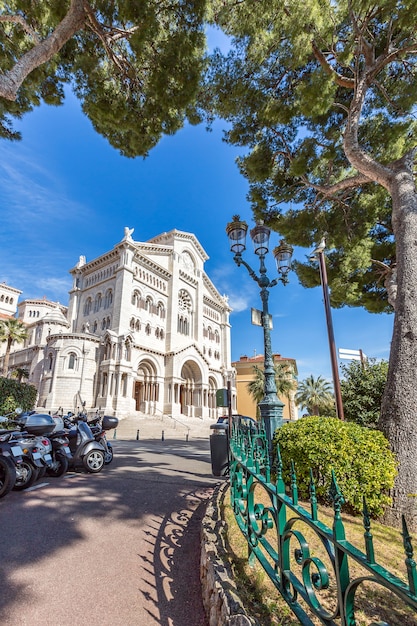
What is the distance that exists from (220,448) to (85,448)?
319cm

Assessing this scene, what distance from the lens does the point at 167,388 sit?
31594 millimetres

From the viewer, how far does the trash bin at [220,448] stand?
7.38 meters

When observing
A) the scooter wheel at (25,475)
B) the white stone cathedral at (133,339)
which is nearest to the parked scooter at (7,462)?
the scooter wheel at (25,475)

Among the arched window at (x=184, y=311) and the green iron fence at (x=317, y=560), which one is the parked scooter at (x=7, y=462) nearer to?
the green iron fence at (x=317, y=560)

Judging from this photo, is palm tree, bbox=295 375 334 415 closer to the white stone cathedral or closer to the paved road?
the white stone cathedral

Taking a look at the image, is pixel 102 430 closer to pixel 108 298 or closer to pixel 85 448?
A: pixel 85 448

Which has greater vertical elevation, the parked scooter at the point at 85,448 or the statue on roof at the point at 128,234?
the statue on roof at the point at 128,234

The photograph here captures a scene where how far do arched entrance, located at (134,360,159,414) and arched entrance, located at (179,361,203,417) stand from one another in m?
4.49

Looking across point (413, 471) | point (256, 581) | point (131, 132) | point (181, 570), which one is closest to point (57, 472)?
point (181, 570)

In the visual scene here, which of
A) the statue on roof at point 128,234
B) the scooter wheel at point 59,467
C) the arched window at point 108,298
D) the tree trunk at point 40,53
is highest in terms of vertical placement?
the statue on roof at point 128,234

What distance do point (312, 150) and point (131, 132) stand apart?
5.13 m

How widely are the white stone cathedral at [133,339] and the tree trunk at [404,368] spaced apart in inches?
927

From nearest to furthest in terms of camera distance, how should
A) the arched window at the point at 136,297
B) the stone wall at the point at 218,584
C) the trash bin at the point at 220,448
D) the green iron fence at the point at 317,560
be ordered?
the green iron fence at the point at 317,560 < the stone wall at the point at 218,584 < the trash bin at the point at 220,448 < the arched window at the point at 136,297

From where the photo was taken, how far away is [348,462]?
4.47 meters
